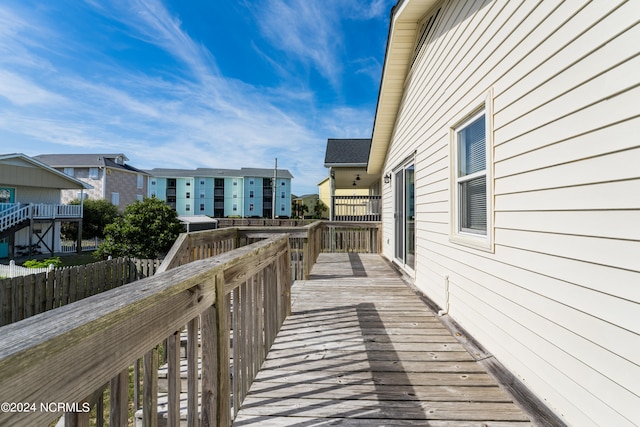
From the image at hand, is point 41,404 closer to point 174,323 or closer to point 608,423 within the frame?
point 174,323

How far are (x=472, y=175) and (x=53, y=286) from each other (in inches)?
295

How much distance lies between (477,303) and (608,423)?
4.11 feet

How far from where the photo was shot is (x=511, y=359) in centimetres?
205

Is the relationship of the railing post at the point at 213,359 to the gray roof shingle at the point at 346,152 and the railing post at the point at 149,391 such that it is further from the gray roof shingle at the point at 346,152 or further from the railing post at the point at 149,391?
the gray roof shingle at the point at 346,152

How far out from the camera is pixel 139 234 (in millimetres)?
10562

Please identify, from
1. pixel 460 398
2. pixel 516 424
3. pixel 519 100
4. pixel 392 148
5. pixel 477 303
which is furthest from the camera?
pixel 392 148

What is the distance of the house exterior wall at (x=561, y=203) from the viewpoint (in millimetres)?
1287

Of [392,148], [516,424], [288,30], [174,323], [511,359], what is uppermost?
[288,30]

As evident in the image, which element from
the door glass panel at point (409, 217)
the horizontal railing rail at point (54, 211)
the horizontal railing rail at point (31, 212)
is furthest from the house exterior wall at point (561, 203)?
the horizontal railing rail at point (54, 211)

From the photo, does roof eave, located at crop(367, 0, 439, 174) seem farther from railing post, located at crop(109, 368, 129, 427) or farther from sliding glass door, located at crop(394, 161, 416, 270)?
railing post, located at crop(109, 368, 129, 427)

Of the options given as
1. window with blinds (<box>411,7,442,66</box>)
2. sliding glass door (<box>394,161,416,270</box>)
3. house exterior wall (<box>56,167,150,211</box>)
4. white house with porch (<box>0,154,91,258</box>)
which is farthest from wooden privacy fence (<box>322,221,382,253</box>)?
house exterior wall (<box>56,167,150,211</box>)

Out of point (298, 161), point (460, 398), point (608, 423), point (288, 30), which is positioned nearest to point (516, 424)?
point (460, 398)

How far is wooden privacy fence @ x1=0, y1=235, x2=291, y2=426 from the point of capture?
49 cm

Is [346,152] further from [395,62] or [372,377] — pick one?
[372,377]
